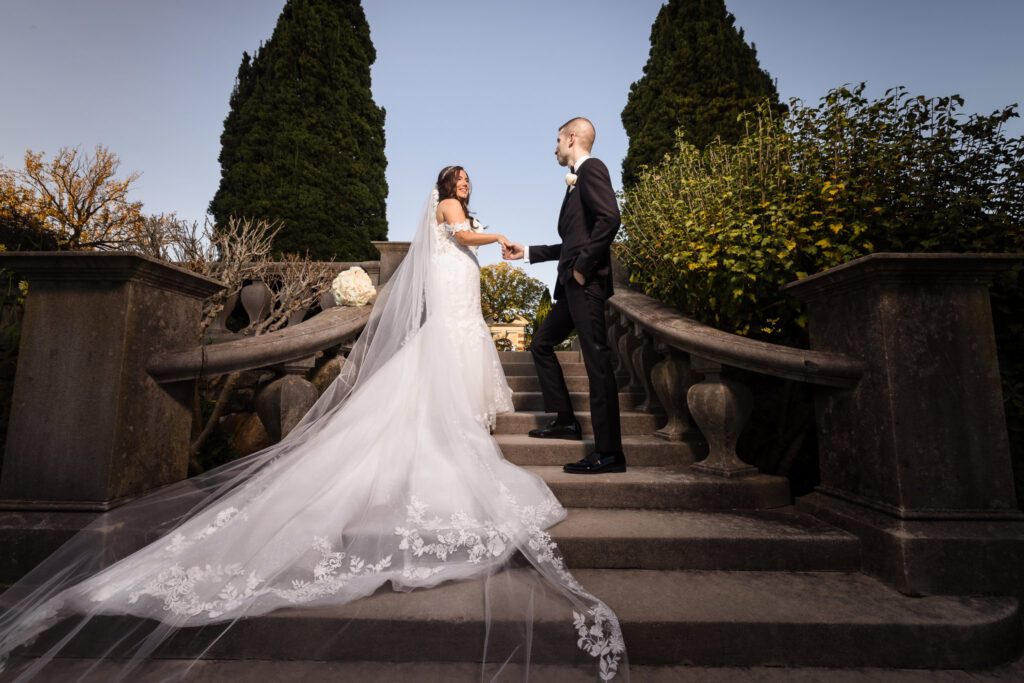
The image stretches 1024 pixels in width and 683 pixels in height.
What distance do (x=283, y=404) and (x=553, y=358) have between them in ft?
6.03

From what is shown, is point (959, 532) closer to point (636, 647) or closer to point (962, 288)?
point (962, 288)

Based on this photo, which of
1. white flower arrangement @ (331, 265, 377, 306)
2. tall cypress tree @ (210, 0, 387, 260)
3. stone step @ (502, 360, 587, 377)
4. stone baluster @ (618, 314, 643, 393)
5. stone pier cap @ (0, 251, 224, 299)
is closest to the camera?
stone pier cap @ (0, 251, 224, 299)

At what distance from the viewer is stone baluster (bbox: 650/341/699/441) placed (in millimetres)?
3074

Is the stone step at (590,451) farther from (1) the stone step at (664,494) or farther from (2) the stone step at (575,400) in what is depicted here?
(2) the stone step at (575,400)

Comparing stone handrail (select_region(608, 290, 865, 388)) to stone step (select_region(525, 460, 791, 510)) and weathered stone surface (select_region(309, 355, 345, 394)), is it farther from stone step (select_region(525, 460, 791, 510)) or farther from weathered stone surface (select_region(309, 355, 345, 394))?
weathered stone surface (select_region(309, 355, 345, 394))

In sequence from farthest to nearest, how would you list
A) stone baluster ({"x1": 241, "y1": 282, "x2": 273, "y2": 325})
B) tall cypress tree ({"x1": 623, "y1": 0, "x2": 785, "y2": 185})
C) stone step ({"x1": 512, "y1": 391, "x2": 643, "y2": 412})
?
tall cypress tree ({"x1": 623, "y1": 0, "x2": 785, "y2": 185}) < stone baluster ({"x1": 241, "y1": 282, "x2": 273, "y2": 325}) < stone step ({"x1": 512, "y1": 391, "x2": 643, "y2": 412})

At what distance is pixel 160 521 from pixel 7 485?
0.78 metres

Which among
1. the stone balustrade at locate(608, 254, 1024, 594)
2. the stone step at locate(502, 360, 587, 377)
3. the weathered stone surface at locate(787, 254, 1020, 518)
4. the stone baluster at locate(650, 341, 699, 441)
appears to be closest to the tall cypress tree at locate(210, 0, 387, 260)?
the stone step at locate(502, 360, 587, 377)

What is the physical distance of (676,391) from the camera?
3.08 m

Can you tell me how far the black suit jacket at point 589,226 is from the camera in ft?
9.14

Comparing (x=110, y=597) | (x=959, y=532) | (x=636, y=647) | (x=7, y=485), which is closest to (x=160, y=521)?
(x=110, y=597)

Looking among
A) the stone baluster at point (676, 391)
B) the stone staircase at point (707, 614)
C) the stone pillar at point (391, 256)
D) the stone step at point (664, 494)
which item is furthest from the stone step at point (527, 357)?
the stone staircase at point (707, 614)

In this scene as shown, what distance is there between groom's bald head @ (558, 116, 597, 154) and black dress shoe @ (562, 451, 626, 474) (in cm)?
218

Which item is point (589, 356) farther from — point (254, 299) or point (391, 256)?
point (254, 299)
